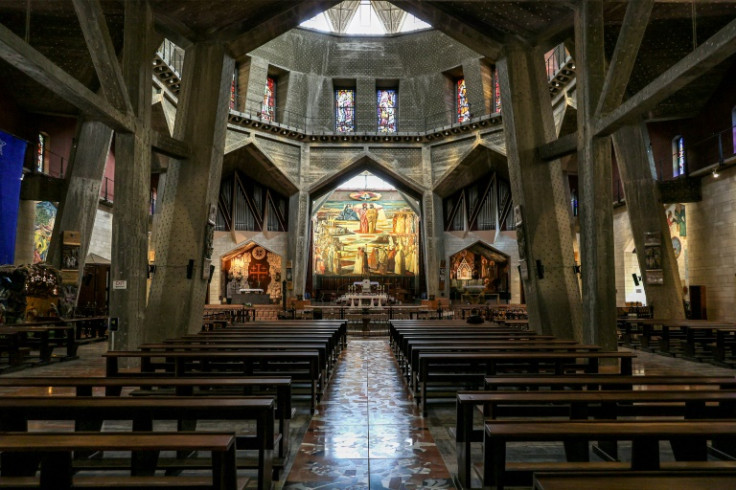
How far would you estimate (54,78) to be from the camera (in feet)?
22.5

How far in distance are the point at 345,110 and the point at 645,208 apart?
56.3 feet

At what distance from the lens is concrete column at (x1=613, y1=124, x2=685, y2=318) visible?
547 inches

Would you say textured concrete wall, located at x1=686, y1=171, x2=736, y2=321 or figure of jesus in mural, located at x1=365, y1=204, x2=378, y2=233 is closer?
textured concrete wall, located at x1=686, y1=171, x2=736, y2=321

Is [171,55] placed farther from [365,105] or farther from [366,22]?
[366,22]

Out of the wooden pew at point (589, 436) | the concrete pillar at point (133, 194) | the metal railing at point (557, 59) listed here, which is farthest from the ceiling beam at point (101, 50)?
the metal railing at point (557, 59)

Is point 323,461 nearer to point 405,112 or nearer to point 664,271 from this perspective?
point 664,271

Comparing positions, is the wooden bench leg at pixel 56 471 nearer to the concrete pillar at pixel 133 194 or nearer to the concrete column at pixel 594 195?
the concrete pillar at pixel 133 194

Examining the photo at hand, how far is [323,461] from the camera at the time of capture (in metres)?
3.85

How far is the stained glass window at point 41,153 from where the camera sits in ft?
52.1

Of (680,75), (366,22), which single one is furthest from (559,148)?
(366,22)

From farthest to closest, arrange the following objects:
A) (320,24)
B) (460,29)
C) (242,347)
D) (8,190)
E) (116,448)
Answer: (320,24)
(8,190)
(460,29)
(242,347)
(116,448)

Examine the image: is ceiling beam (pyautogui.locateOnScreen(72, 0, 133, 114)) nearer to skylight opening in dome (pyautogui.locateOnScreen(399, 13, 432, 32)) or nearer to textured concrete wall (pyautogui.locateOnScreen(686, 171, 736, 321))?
textured concrete wall (pyautogui.locateOnScreen(686, 171, 736, 321))

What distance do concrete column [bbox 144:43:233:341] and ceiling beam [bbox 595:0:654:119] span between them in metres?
7.45

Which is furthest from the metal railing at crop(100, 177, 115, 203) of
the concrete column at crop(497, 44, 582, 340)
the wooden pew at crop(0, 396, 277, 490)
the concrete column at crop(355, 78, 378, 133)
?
the wooden pew at crop(0, 396, 277, 490)
